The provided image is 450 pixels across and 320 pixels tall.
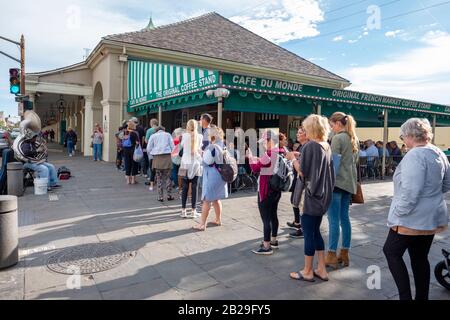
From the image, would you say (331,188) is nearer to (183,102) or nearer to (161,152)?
(161,152)

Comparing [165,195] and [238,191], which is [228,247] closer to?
[165,195]

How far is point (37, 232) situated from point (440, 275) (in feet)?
17.6

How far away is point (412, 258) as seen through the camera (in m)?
2.81

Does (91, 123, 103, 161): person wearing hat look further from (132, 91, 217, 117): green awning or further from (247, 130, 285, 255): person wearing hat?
(247, 130, 285, 255): person wearing hat

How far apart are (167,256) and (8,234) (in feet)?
5.97

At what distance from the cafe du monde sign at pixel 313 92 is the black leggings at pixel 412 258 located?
5859 mm

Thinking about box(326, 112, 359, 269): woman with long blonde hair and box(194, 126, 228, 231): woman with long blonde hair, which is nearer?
box(326, 112, 359, 269): woman with long blonde hair

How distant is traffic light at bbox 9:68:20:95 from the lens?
11.9 meters

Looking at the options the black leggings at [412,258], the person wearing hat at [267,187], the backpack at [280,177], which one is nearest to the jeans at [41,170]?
the person wearing hat at [267,187]

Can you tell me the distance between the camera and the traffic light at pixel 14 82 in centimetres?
1185

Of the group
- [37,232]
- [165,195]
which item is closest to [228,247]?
[37,232]

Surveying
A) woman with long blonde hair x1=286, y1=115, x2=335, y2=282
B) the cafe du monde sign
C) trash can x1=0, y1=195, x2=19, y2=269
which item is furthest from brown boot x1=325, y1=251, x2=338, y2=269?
the cafe du monde sign

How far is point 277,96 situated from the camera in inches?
366

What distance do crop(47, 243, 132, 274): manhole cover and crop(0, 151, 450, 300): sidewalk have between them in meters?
0.01
